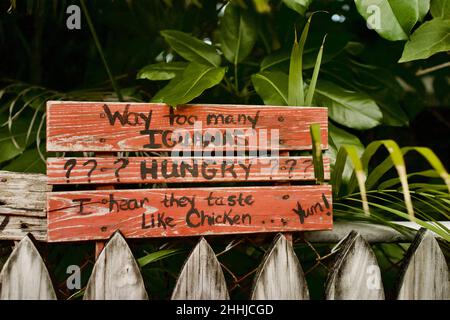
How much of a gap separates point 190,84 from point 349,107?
0.43m

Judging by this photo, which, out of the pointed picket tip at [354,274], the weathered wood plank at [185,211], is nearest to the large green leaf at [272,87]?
the weathered wood plank at [185,211]

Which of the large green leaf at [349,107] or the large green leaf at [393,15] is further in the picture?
the large green leaf at [349,107]

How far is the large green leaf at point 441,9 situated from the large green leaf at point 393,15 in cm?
14

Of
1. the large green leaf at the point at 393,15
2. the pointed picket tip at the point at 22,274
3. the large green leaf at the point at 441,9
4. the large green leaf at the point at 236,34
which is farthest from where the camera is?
the large green leaf at the point at 236,34

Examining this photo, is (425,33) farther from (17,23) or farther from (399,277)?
(17,23)

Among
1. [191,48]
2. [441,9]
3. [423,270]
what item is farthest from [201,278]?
[441,9]

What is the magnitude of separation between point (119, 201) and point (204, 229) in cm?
17

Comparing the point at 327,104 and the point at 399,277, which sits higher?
the point at 327,104

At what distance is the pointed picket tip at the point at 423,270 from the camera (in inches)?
33.0

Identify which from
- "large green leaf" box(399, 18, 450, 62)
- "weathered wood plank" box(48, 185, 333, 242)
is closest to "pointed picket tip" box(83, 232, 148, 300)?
"weathered wood plank" box(48, 185, 333, 242)

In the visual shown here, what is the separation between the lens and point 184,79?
3.03 feet

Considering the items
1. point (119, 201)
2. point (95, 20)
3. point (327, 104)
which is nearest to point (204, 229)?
point (119, 201)

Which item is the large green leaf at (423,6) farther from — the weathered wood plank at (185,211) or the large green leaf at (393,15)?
the weathered wood plank at (185,211)

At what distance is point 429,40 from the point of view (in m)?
0.94
